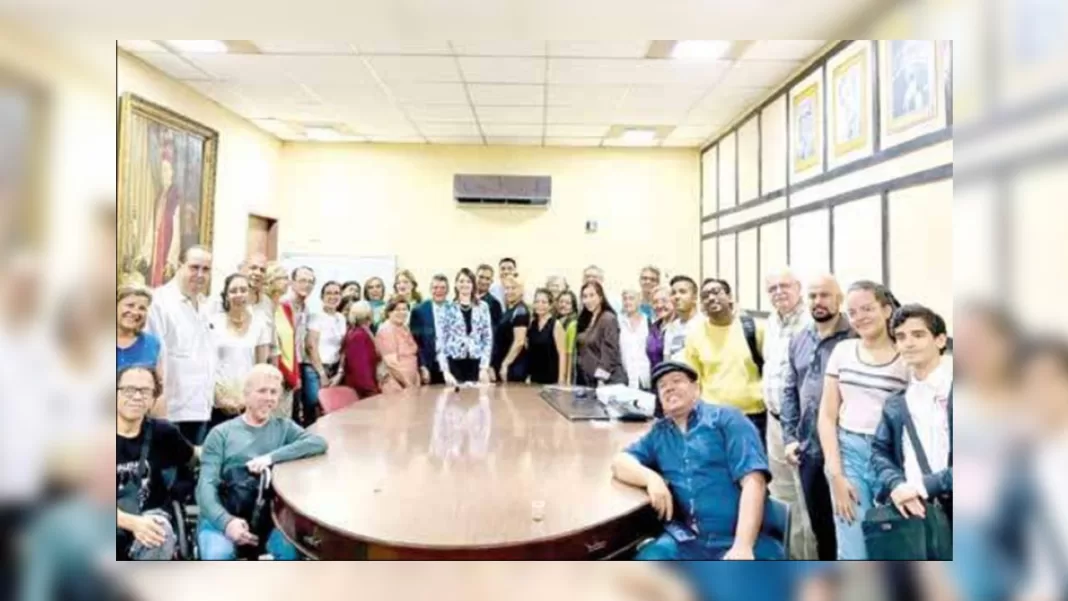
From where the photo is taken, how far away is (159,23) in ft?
7.82

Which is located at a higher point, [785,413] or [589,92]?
[589,92]

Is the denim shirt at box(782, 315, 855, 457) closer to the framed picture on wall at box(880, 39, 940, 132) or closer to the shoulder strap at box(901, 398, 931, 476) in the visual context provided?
the shoulder strap at box(901, 398, 931, 476)

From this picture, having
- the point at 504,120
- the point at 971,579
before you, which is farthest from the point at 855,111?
the point at 971,579

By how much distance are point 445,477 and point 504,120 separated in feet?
4.13

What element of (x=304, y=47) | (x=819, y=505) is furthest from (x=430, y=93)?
(x=819, y=505)

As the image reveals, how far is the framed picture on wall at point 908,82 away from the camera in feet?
7.57

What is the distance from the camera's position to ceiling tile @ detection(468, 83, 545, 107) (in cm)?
253

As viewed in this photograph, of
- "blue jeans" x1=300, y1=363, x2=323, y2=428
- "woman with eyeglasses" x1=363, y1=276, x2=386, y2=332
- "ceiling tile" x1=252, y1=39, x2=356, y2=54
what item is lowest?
"blue jeans" x1=300, y1=363, x2=323, y2=428

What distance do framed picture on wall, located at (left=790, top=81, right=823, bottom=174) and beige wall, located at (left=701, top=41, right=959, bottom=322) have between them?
0.01 metres

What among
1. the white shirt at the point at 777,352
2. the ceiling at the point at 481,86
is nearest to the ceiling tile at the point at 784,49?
the ceiling at the point at 481,86

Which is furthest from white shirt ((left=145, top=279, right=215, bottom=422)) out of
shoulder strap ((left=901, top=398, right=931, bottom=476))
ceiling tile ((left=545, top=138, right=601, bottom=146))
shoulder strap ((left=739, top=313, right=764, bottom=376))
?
shoulder strap ((left=901, top=398, right=931, bottom=476))

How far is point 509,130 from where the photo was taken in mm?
2525

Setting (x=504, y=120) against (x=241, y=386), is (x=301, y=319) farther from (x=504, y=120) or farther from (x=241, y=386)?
(x=504, y=120)

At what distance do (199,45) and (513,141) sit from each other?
1.11 m
